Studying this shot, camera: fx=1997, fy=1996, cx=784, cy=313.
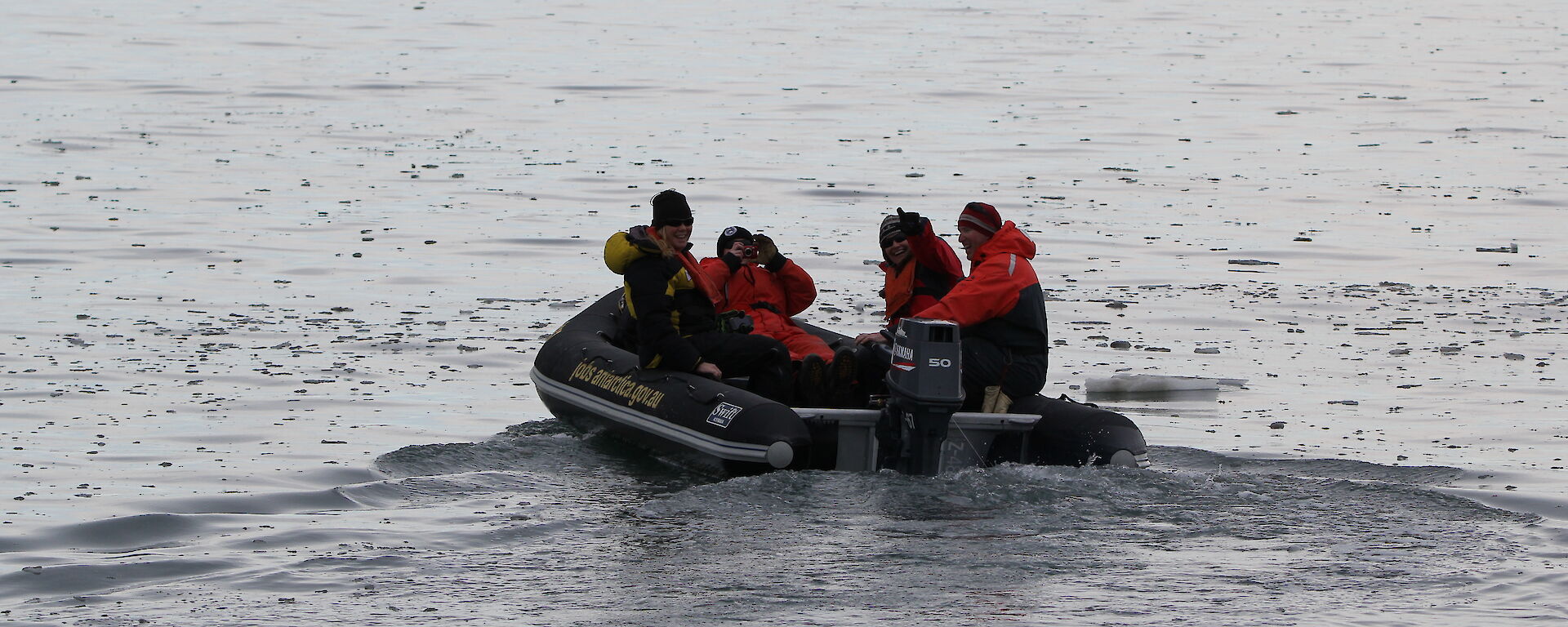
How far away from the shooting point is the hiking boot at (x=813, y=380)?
8.28m

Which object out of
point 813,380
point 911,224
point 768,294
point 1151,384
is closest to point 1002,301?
point 911,224

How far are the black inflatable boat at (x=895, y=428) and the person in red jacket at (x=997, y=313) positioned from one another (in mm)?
147

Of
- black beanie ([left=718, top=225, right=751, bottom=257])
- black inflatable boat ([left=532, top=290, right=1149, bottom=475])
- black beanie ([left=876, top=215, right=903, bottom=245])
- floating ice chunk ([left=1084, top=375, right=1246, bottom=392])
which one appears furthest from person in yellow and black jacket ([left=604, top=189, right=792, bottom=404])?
floating ice chunk ([left=1084, top=375, right=1246, bottom=392])

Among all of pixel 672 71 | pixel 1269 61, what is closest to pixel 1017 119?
pixel 672 71

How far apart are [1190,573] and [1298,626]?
22.9 inches

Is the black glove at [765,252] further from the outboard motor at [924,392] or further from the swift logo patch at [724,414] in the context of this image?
the outboard motor at [924,392]

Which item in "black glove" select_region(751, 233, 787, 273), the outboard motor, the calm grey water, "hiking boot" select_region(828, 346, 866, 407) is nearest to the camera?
the calm grey water

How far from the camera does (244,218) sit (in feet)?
49.9

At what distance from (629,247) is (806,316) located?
366cm

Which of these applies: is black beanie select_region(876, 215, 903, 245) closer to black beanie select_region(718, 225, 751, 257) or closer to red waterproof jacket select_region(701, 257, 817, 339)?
red waterproof jacket select_region(701, 257, 817, 339)

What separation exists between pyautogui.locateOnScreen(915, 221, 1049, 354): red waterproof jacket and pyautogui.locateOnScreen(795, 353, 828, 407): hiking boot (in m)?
0.67

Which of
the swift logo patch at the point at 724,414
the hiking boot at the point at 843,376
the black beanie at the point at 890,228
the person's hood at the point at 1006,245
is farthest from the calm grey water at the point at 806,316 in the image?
the black beanie at the point at 890,228

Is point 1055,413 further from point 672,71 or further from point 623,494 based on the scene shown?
point 672,71

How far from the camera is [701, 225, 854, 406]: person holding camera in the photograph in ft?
29.6
